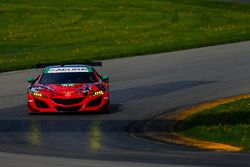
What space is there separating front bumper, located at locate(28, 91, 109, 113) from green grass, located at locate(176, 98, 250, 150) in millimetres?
2738

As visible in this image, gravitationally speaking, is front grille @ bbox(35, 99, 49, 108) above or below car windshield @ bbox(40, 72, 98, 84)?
below

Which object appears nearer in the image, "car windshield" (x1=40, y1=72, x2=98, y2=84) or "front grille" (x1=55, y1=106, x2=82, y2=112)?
"front grille" (x1=55, y1=106, x2=82, y2=112)

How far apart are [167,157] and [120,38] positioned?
3218 cm

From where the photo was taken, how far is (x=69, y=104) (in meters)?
26.8

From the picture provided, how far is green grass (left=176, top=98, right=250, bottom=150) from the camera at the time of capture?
2150 cm

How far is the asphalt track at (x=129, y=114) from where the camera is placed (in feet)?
57.4

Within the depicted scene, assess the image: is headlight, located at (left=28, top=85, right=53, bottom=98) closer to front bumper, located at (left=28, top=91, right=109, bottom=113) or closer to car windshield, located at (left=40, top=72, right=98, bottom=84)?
front bumper, located at (left=28, top=91, right=109, bottom=113)

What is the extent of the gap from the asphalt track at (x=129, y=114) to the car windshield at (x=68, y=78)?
1.05m

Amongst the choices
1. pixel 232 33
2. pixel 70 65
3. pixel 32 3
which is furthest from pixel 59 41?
pixel 70 65

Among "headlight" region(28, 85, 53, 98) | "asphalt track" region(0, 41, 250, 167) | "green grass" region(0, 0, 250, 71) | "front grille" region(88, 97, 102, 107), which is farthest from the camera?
"green grass" region(0, 0, 250, 71)

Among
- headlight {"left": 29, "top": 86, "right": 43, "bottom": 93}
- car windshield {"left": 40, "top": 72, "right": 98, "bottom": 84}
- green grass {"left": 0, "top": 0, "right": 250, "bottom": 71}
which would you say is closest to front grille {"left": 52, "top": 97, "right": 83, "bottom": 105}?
headlight {"left": 29, "top": 86, "right": 43, "bottom": 93}

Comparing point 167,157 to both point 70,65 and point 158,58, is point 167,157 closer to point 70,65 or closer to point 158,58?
point 70,65

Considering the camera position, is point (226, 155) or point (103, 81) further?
point (103, 81)

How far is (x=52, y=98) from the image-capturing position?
2691 cm
